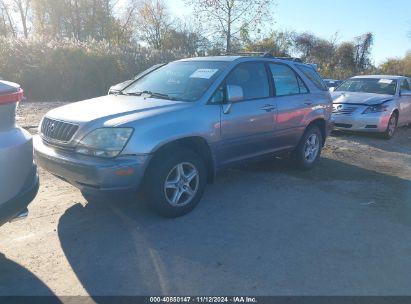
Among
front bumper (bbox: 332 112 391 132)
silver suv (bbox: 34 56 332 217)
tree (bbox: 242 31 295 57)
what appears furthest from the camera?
tree (bbox: 242 31 295 57)

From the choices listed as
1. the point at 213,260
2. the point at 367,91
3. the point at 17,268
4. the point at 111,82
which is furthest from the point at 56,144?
the point at 111,82

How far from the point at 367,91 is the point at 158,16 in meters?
29.6

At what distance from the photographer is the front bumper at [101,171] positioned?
3.88m

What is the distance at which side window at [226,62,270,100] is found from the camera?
17.2 ft

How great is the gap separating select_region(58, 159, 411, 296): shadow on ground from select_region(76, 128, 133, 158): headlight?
0.81m

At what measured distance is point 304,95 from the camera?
6.26 m

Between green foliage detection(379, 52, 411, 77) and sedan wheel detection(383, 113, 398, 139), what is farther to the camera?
green foliage detection(379, 52, 411, 77)

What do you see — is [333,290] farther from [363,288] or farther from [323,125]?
[323,125]

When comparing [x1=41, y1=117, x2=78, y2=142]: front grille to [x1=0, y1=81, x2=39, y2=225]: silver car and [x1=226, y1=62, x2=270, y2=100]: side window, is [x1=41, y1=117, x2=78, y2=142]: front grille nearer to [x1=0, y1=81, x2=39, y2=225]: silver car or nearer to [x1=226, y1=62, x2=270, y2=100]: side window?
[x1=0, y1=81, x2=39, y2=225]: silver car

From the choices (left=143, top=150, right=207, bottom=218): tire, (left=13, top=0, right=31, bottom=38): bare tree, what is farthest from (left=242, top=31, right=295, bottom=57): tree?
(left=13, top=0, right=31, bottom=38): bare tree

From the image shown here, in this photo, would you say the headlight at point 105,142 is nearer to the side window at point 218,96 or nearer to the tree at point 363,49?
the side window at point 218,96

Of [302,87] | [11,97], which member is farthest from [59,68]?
[11,97]

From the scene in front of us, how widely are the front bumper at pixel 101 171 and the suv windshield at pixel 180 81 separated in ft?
3.83

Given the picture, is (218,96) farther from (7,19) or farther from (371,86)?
(7,19)
